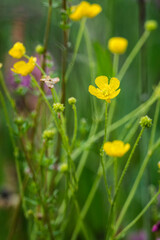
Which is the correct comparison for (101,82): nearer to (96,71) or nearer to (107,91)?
(107,91)

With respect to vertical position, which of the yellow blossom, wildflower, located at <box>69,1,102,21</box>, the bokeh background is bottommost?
the bokeh background

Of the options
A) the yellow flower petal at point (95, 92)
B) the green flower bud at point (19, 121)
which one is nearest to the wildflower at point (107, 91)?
the yellow flower petal at point (95, 92)

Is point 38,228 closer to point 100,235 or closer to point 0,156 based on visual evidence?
point 100,235

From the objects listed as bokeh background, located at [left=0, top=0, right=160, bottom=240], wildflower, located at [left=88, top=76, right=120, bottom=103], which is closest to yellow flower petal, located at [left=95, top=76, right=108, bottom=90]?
wildflower, located at [left=88, top=76, right=120, bottom=103]

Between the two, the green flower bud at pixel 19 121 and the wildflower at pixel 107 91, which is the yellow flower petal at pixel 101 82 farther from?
the green flower bud at pixel 19 121

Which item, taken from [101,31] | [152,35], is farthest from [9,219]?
[152,35]

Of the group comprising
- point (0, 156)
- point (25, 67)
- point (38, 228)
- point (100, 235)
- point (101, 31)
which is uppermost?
point (25, 67)

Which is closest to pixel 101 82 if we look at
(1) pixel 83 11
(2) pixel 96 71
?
(1) pixel 83 11

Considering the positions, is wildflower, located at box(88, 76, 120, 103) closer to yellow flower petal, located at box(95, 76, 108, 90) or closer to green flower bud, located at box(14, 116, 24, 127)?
yellow flower petal, located at box(95, 76, 108, 90)
